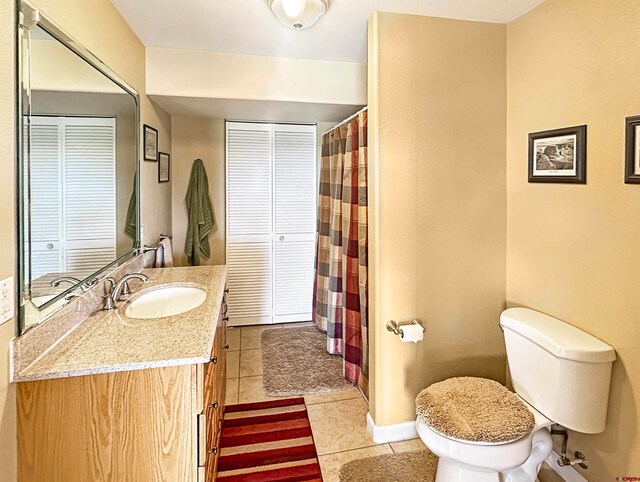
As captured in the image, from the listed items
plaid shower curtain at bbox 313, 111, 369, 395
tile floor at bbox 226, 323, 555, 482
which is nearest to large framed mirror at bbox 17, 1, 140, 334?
tile floor at bbox 226, 323, 555, 482

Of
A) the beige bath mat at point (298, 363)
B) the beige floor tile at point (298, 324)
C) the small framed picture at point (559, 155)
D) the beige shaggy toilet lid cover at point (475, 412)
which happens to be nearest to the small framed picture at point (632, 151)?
the small framed picture at point (559, 155)

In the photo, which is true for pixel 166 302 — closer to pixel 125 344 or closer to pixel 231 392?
pixel 125 344

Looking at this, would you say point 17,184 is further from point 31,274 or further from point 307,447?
point 307,447

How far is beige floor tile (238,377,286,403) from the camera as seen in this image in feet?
8.22

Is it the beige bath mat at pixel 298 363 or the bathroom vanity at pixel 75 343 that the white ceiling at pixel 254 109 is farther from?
the beige bath mat at pixel 298 363

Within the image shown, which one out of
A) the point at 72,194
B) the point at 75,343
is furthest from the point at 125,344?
the point at 72,194

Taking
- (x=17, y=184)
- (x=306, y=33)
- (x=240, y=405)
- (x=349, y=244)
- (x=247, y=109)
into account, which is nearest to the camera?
(x=17, y=184)

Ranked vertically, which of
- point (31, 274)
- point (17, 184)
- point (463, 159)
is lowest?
point (31, 274)

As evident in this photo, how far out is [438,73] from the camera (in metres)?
2.04

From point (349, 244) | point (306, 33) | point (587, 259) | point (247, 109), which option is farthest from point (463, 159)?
point (247, 109)

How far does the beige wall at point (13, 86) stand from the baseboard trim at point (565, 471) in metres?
2.28

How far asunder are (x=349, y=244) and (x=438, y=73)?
4.03 feet

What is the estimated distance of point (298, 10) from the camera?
5.71 feet

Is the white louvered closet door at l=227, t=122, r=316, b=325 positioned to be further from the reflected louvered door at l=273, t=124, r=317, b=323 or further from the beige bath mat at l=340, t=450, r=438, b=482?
the beige bath mat at l=340, t=450, r=438, b=482
